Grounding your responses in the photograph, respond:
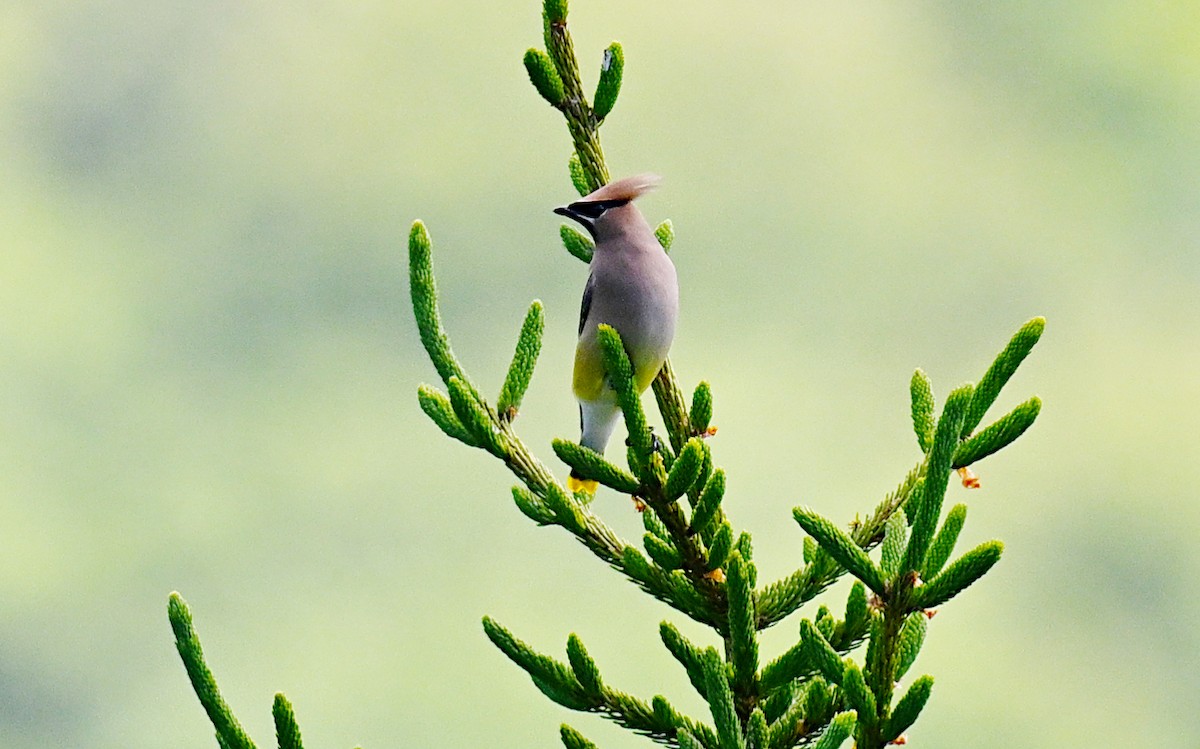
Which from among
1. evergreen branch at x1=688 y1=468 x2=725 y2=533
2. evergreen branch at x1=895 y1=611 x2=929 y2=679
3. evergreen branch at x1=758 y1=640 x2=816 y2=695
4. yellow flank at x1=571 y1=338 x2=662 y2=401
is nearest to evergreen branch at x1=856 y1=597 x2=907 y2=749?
evergreen branch at x1=895 y1=611 x2=929 y2=679

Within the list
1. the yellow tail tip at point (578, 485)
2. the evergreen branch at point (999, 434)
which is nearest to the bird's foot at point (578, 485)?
the yellow tail tip at point (578, 485)

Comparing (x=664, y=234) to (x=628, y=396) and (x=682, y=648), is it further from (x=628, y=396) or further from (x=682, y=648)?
(x=682, y=648)

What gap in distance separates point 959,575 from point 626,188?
818 millimetres

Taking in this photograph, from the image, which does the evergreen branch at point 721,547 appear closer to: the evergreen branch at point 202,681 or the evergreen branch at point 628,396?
the evergreen branch at point 628,396

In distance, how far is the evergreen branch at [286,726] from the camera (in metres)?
1.28

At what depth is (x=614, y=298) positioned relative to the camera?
1.80 m

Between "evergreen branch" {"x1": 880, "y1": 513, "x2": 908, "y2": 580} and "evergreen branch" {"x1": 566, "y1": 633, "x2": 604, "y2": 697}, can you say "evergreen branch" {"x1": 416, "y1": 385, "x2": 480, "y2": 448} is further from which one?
"evergreen branch" {"x1": 880, "y1": 513, "x2": 908, "y2": 580}

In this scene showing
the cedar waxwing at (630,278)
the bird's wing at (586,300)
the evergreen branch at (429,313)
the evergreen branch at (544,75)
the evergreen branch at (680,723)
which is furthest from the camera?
the bird's wing at (586,300)

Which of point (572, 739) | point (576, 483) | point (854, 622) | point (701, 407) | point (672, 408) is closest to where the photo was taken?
point (572, 739)

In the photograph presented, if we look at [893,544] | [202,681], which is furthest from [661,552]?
[202,681]

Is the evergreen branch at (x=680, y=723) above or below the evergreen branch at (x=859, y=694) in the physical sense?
above

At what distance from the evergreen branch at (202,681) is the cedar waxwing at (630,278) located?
2.20 feet

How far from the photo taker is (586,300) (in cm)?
190

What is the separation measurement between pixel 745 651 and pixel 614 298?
25.4 inches
